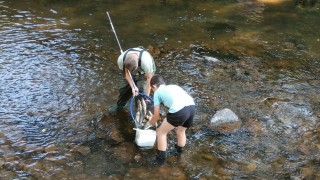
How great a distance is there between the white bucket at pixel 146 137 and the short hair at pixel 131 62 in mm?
1036

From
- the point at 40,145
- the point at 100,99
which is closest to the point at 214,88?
the point at 100,99

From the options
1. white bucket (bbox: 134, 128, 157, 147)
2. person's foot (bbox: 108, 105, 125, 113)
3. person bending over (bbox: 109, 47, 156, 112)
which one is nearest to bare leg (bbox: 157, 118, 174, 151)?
white bucket (bbox: 134, 128, 157, 147)

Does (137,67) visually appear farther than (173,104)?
Yes

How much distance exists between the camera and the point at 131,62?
19.3 ft

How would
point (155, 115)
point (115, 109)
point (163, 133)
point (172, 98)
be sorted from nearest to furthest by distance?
1. point (172, 98)
2. point (155, 115)
3. point (163, 133)
4. point (115, 109)

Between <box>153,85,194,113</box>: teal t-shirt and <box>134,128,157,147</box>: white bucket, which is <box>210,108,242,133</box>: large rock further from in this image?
<box>153,85,194,113</box>: teal t-shirt

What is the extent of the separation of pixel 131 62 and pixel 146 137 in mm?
1297

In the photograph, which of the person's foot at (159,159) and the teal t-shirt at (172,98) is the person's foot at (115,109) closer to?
the person's foot at (159,159)

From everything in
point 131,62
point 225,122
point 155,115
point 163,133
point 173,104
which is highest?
point 131,62

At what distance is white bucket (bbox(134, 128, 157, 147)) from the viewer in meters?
6.03

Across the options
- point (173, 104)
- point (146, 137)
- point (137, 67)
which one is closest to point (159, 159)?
point (146, 137)

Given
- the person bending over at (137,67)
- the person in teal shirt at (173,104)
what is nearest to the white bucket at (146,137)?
the person in teal shirt at (173,104)

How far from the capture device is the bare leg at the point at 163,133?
554cm

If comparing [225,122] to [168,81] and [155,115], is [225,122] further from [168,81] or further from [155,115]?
[168,81]
